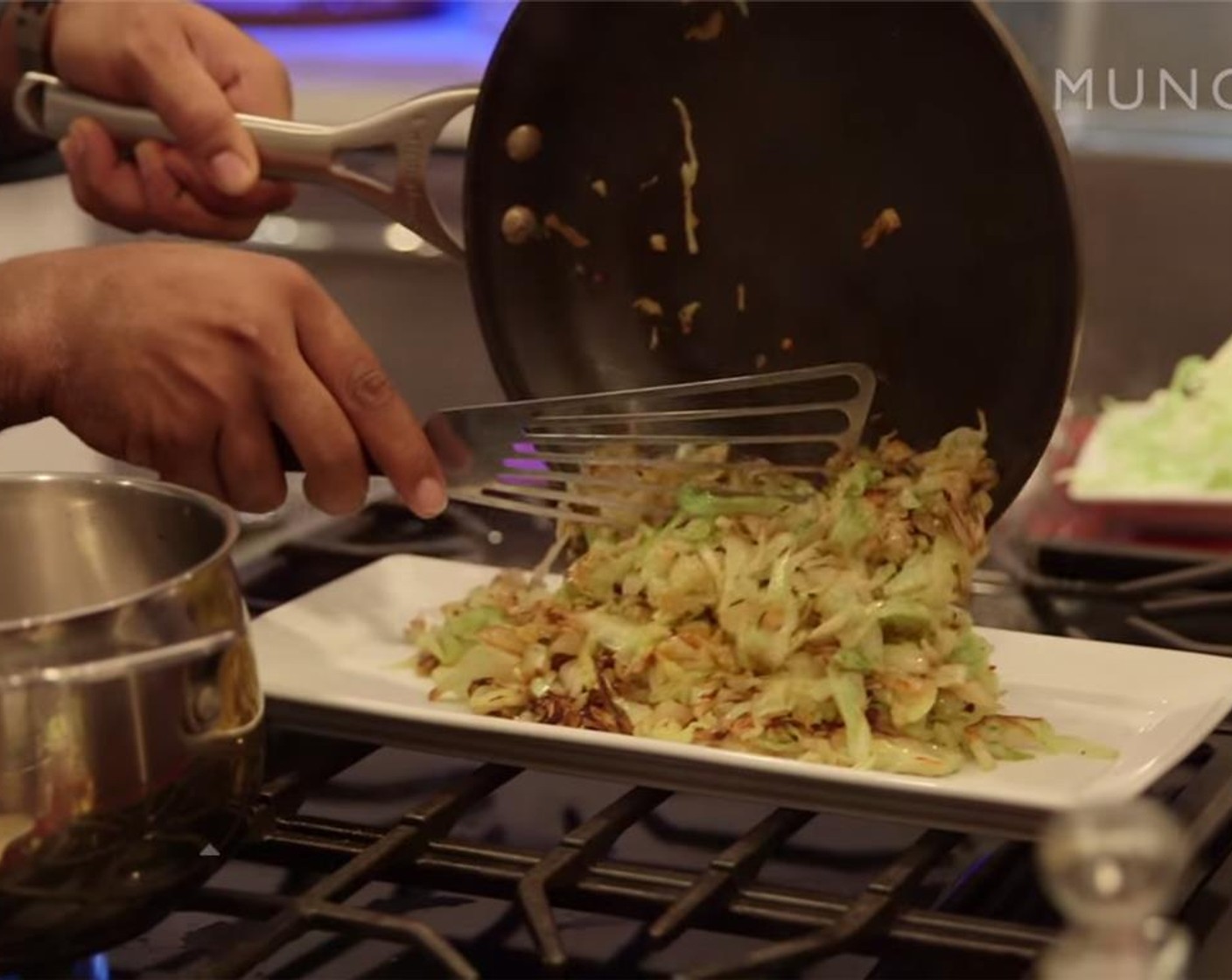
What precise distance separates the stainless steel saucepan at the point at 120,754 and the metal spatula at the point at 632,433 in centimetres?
32

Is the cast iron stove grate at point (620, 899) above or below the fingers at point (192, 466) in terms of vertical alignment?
below

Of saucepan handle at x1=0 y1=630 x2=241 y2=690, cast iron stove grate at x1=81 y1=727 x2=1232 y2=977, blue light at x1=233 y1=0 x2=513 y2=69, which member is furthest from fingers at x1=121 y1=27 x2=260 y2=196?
blue light at x1=233 y1=0 x2=513 y2=69

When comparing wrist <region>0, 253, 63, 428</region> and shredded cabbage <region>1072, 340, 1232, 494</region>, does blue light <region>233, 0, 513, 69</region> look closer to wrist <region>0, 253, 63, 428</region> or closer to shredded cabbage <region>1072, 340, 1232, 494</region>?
shredded cabbage <region>1072, 340, 1232, 494</region>

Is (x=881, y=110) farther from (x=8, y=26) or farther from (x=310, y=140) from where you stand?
(x=8, y=26)

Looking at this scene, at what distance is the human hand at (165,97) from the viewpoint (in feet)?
5.15

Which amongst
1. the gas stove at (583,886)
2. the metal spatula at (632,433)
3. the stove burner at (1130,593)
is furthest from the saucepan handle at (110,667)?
the stove burner at (1130,593)

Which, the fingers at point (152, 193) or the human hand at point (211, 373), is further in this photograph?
the fingers at point (152, 193)

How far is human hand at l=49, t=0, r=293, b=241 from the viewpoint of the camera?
1.57 metres

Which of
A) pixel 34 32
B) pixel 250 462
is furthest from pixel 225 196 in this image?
pixel 250 462

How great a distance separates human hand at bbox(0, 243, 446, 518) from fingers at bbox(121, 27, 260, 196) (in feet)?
0.60

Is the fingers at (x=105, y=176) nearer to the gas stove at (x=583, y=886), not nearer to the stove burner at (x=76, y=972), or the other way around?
the gas stove at (x=583, y=886)

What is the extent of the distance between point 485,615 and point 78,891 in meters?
0.49

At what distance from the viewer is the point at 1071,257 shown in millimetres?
1207

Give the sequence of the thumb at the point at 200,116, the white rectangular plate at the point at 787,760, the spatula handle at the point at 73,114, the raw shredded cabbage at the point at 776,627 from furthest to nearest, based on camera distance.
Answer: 1. the spatula handle at the point at 73,114
2. the thumb at the point at 200,116
3. the raw shredded cabbage at the point at 776,627
4. the white rectangular plate at the point at 787,760
